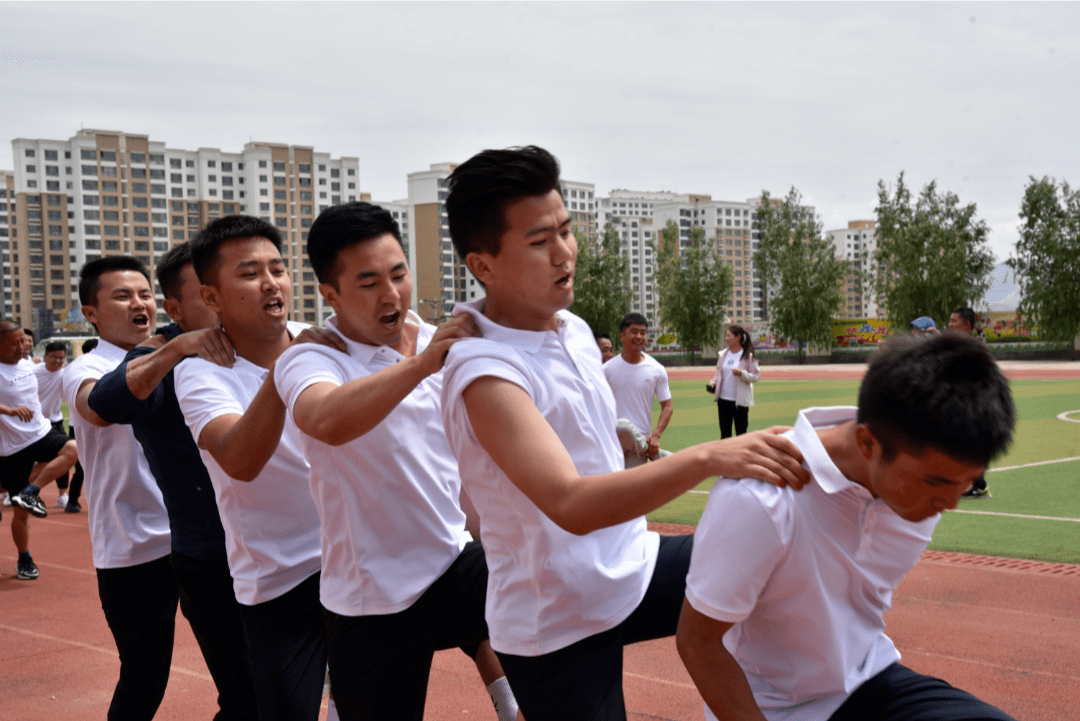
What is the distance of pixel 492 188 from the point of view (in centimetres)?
212

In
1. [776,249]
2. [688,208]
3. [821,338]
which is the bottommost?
[821,338]

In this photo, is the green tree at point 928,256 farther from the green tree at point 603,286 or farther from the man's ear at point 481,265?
the man's ear at point 481,265

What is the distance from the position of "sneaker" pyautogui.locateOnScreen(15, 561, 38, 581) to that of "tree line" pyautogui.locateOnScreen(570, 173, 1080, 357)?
44137 millimetres

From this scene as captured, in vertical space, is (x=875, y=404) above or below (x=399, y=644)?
above

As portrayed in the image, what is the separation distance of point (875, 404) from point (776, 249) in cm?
5787

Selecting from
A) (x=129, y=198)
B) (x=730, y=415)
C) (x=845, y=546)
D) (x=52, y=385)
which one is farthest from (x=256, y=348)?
(x=129, y=198)

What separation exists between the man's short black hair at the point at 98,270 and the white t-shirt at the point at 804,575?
3.20 m

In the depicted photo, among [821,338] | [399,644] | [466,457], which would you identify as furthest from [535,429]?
[821,338]

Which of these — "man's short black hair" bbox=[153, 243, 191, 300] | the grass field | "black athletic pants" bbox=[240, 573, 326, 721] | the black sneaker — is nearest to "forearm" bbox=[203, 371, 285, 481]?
"black athletic pants" bbox=[240, 573, 326, 721]

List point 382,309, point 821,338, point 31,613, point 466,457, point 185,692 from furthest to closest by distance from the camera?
point 821,338, point 31,613, point 185,692, point 382,309, point 466,457

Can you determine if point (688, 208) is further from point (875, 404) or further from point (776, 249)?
point (875, 404)

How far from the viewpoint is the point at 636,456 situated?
7516 millimetres

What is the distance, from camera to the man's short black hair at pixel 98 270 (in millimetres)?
4250

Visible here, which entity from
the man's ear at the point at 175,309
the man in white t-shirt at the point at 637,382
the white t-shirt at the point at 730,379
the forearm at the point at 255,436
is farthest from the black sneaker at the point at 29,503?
the white t-shirt at the point at 730,379
